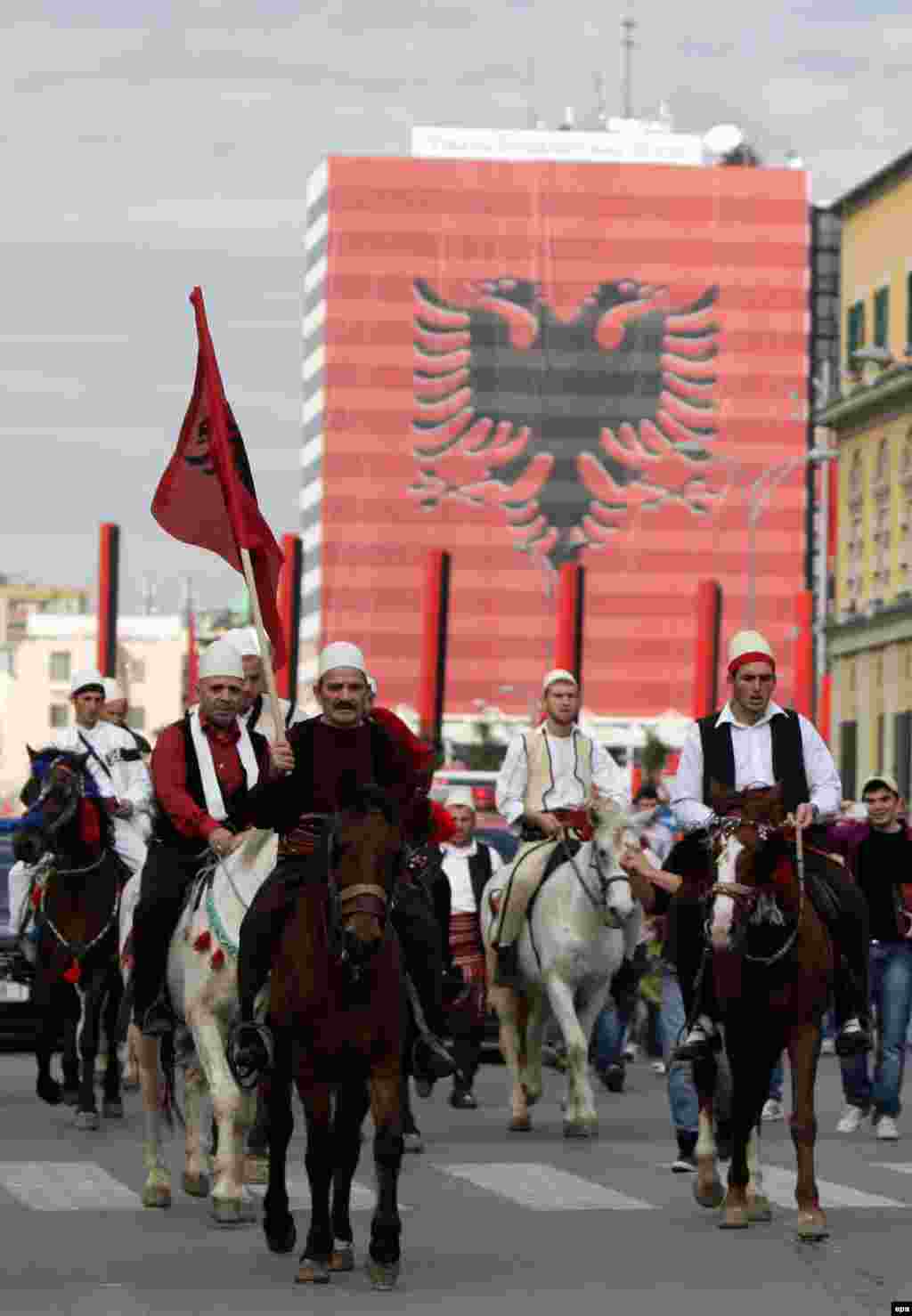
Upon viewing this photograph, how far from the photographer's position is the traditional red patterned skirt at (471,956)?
2230 centimetres

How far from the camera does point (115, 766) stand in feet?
66.5

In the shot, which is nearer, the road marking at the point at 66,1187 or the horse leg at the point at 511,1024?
the road marking at the point at 66,1187

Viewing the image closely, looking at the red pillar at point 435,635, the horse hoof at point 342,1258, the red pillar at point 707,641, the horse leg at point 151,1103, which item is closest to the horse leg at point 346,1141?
the horse hoof at point 342,1258

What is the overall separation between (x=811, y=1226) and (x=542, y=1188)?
2.87 m

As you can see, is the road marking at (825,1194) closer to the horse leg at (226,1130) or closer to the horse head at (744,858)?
the horse head at (744,858)

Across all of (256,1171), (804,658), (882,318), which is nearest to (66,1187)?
(256,1171)

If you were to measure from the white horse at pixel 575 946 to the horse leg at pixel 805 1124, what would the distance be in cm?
604

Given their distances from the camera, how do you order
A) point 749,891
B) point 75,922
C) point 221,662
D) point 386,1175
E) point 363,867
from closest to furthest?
1. point 363,867
2. point 386,1175
3. point 749,891
4. point 221,662
5. point 75,922

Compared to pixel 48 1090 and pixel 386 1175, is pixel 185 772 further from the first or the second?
pixel 48 1090

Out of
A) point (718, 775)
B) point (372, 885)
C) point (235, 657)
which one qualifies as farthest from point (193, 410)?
point (372, 885)

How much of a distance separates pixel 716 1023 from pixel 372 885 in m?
3.12

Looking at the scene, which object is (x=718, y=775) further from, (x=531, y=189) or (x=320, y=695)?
(x=531, y=189)

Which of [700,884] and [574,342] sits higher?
[574,342]

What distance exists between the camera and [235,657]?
49.1ft
